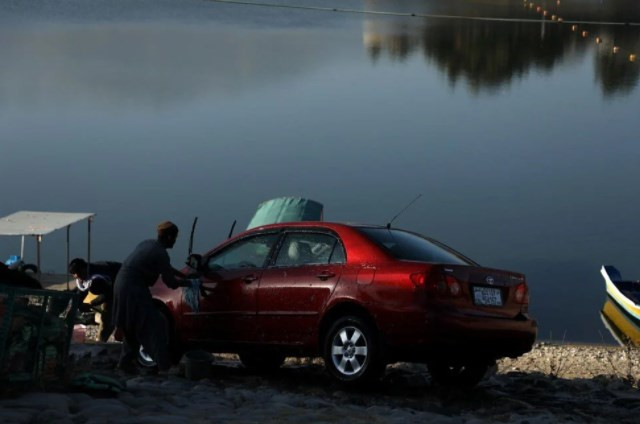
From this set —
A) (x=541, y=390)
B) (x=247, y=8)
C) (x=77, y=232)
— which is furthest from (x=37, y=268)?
(x=247, y=8)

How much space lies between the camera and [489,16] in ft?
452

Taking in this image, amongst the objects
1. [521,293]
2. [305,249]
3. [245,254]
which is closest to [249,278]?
[245,254]

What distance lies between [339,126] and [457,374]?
62941 millimetres

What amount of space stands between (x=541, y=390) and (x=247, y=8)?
375ft

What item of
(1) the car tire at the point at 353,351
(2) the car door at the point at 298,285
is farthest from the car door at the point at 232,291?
(1) the car tire at the point at 353,351

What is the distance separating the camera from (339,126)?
249 feet

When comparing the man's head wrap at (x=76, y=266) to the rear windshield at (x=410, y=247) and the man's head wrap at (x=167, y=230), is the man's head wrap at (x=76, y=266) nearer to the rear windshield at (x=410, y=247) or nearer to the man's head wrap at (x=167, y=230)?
the man's head wrap at (x=167, y=230)

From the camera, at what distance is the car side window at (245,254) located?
1336 cm

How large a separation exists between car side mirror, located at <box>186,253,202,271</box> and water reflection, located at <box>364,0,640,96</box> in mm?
85491

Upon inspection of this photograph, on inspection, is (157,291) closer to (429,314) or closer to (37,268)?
(429,314)

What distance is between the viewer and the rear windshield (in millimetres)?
12398

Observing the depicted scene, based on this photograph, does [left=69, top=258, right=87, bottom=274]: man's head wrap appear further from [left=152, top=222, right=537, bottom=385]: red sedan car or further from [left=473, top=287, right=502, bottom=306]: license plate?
[left=473, top=287, right=502, bottom=306]: license plate

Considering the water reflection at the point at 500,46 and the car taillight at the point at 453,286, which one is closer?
the car taillight at the point at 453,286

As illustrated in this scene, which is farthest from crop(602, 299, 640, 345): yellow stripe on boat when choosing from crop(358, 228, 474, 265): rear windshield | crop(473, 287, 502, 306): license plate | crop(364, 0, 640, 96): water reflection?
crop(364, 0, 640, 96): water reflection
